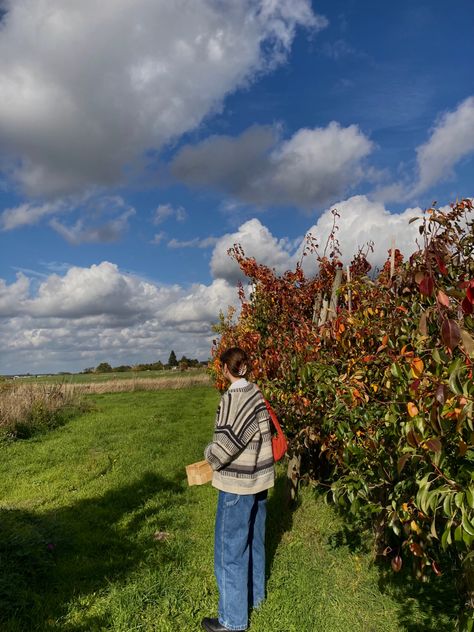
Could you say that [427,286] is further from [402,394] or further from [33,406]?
[33,406]

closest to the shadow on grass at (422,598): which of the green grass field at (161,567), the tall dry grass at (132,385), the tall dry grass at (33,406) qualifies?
the green grass field at (161,567)

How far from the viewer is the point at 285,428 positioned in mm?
6590

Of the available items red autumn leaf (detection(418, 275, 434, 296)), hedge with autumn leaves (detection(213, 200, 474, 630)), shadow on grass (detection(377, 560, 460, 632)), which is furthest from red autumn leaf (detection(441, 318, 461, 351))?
shadow on grass (detection(377, 560, 460, 632))

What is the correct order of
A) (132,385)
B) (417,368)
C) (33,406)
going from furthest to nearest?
(132,385) → (33,406) → (417,368)

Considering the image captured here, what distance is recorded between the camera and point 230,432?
396 cm

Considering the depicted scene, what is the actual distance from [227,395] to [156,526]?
3.88 meters

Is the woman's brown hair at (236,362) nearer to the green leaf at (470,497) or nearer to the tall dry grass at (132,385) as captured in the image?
the green leaf at (470,497)

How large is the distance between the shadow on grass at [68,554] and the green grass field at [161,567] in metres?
0.01

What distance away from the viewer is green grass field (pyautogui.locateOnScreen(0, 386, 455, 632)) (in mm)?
4332

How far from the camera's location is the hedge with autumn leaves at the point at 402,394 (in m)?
2.08

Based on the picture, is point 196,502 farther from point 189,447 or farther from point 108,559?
point 189,447

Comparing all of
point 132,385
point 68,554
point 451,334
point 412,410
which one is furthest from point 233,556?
point 132,385

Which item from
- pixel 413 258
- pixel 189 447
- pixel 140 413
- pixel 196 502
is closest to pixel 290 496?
pixel 196 502

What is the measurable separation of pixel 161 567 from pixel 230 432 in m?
2.58
